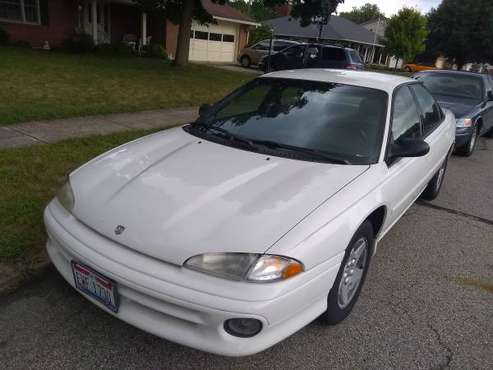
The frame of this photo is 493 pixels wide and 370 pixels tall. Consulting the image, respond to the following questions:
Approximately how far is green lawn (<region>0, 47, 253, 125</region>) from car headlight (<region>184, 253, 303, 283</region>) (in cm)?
541

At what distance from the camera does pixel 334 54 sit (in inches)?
684

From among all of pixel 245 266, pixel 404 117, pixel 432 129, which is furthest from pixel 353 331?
pixel 432 129

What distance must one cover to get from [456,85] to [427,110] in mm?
Result: 4869

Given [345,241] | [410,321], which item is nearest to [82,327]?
[345,241]

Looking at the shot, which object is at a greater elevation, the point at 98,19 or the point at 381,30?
the point at 381,30

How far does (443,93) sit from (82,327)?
794cm

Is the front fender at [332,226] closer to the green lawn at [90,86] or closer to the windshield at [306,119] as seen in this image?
the windshield at [306,119]

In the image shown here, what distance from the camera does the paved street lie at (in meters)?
2.32

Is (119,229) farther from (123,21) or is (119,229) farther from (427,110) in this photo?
(123,21)

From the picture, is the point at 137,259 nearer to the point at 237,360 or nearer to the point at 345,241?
the point at 237,360

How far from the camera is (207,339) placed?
202 cm

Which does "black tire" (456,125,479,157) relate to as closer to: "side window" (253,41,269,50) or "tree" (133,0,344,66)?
"tree" (133,0,344,66)

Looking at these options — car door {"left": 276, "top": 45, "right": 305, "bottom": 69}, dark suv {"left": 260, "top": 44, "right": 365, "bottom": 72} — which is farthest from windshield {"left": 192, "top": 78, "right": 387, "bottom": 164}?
car door {"left": 276, "top": 45, "right": 305, "bottom": 69}

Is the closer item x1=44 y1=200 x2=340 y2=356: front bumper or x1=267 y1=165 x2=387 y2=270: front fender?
x1=44 y1=200 x2=340 y2=356: front bumper
